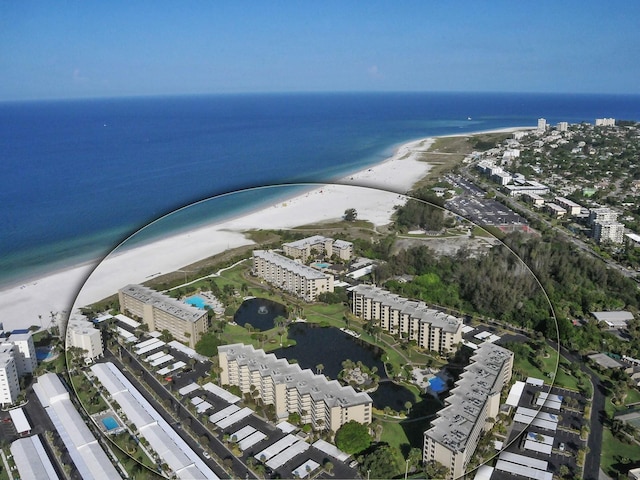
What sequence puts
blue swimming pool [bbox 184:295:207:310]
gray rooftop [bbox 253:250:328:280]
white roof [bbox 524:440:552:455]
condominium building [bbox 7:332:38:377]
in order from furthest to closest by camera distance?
condominium building [bbox 7:332:38:377] → gray rooftop [bbox 253:250:328:280] → blue swimming pool [bbox 184:295:207:310] → white roof [bbox 524:440:552:455]

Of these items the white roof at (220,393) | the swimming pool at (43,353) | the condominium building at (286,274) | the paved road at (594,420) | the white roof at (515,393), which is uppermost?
the condominium building at (286,274)

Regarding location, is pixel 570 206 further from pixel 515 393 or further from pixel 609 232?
pixel 515 393

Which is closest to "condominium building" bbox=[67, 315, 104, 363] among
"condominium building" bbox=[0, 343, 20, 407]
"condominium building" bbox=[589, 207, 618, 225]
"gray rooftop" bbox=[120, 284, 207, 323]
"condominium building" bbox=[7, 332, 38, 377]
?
"gray rooftop" bbox=[120, 284, 207, 323]

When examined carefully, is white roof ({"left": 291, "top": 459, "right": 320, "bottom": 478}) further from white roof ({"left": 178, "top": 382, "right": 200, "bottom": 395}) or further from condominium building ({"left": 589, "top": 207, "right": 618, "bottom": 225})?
condominium building ({"left": 589, "top": 207, "right": 618, "bottom": 225})

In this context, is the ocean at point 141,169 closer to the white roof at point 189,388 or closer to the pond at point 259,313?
the pond at point 259,313

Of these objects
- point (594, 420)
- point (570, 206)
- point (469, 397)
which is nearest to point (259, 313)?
point (469, 397)

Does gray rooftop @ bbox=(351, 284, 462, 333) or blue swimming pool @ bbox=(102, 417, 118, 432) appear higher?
gray rooftop @ bbox=(351, 284, 462, 333)

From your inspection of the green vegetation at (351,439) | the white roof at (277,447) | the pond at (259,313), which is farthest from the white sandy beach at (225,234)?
the green vegetation at (351,439)
